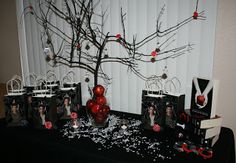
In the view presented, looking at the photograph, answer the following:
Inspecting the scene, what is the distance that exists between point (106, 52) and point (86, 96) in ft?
1.46

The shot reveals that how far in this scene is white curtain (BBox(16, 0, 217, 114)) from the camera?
1329 millimetres

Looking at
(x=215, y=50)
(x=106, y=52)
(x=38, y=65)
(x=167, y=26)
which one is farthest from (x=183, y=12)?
(x=38, y=65)

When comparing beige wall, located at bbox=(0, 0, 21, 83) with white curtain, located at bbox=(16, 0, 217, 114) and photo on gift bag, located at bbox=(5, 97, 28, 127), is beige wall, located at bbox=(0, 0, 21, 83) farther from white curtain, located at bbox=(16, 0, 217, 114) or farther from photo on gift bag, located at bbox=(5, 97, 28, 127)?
photo on gift bag, located at bbox=(5, 97, 28, 127)

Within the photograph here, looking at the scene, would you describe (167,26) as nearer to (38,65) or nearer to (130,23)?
(130,23)

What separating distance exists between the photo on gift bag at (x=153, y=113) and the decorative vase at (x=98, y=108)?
0.80ft

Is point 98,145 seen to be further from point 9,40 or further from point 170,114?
point 9,40

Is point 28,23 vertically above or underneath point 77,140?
above

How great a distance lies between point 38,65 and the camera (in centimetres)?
202

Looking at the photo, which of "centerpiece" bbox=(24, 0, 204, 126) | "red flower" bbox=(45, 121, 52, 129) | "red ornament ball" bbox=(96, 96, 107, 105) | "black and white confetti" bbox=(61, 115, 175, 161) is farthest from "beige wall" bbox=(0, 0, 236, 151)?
"red flower" bbox=(45, 121, 52, 129)

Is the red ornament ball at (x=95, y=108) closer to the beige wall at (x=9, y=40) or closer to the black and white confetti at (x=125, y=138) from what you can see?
the black and white confetti at (x=125, y=138)

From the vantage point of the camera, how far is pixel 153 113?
1238mm

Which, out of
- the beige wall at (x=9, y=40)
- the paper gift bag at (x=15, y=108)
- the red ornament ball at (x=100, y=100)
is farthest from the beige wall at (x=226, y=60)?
the beige wall at (x=9, y=40)

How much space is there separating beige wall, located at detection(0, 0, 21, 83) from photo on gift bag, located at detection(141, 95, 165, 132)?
5.19 ft

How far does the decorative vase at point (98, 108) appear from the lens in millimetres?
1258
